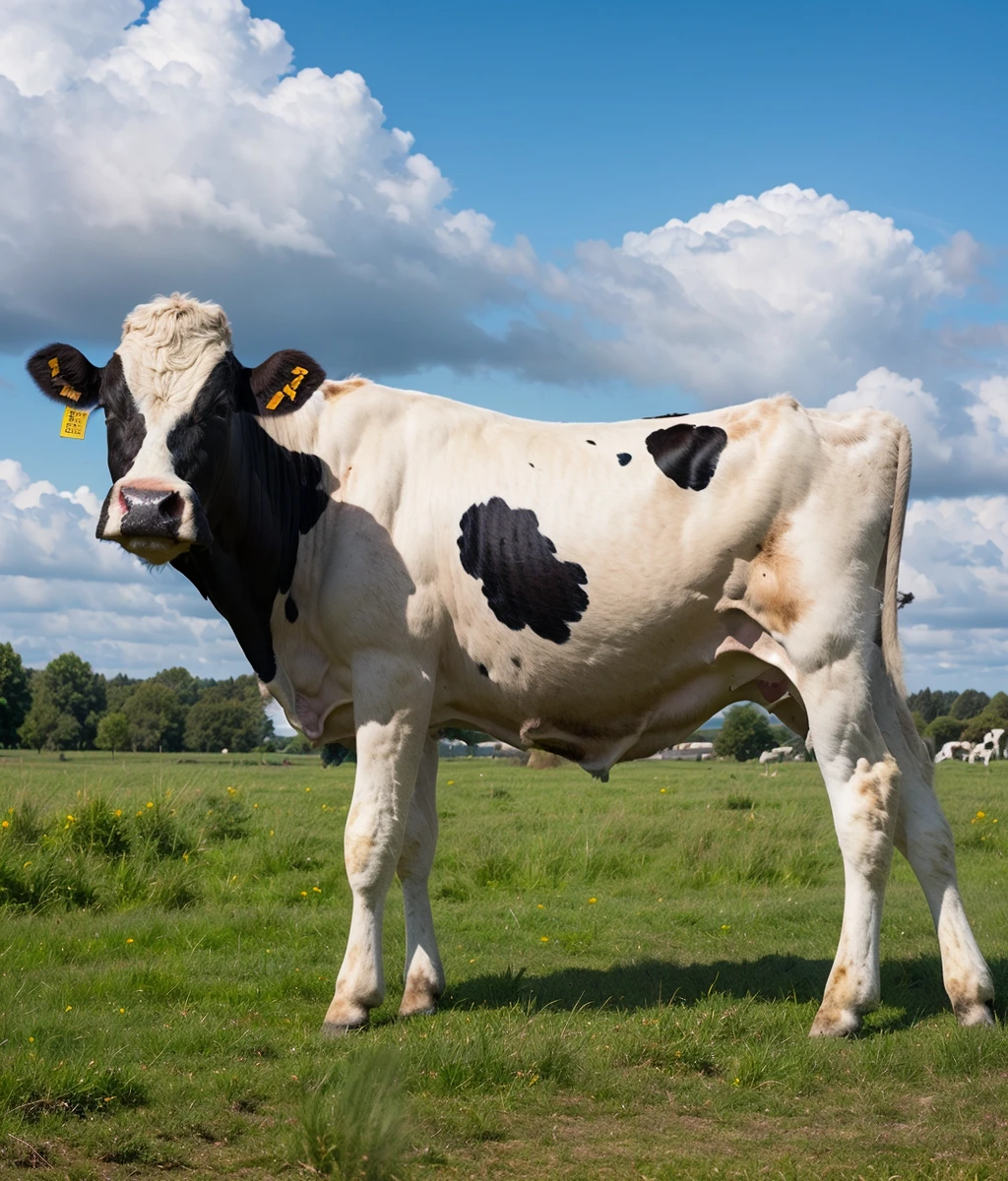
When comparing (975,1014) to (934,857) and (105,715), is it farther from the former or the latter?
(105,715)

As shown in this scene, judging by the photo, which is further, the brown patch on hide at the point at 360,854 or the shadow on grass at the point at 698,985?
the shadow on grass at the point at 698,985

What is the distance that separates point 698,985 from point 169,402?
493 cm

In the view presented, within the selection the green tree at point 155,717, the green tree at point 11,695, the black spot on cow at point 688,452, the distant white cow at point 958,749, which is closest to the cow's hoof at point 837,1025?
the black spot on cow at point 688,452

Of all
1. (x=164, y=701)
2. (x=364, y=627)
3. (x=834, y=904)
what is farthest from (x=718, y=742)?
(x=364, y=627)

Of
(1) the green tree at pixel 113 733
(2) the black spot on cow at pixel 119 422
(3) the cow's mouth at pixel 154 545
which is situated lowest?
(1) the green tree at pixel 113 733

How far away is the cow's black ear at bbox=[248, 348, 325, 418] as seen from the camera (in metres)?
7.52

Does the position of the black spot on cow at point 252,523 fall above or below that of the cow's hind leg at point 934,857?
above

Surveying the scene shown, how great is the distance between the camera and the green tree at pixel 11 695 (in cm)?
9375

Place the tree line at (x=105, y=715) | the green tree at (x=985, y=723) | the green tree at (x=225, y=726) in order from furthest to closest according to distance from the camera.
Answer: the green tree at (x=225, y=726) < the tree line at (x=105, y=715) < the green tree at (x=985, y=723)

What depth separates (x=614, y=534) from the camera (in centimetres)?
719

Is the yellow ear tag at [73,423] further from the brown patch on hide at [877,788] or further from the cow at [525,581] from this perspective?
the brown patch on hide at [877,788]

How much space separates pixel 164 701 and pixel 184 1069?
112 metres

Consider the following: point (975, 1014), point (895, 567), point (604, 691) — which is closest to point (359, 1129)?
point (604, 691)

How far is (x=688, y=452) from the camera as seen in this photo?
7.27m
